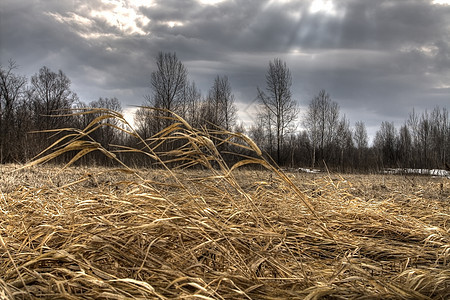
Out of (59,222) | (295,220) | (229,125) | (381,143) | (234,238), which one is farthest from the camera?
(381,143)

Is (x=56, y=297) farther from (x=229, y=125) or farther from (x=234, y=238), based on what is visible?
(x=229, y=125)

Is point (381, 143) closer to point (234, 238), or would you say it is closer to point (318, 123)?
point (318, 123)

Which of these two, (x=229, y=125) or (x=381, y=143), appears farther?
(x=381, y=143)

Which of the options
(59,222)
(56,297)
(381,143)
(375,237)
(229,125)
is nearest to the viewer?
(56,297)

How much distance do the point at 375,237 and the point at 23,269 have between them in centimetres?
214

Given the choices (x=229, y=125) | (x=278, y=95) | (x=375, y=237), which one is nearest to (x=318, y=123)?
(x=278, y=95)

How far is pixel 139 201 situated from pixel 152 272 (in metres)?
0.67

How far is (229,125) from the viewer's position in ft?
117

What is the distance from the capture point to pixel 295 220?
2113mm

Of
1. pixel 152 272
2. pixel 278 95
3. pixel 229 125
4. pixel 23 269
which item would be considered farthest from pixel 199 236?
pixel 278 95

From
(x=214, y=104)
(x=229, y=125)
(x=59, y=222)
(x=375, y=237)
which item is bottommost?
(x=375, y=237)

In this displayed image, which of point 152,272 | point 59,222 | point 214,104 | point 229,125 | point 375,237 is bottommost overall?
point 375,237

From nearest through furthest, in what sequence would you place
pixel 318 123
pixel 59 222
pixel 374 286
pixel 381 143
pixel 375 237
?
pixel 374 286
pixel 59 222
pixel 375 237
pixel 318 123
pixel 381 143

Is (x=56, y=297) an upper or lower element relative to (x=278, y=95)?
lower
